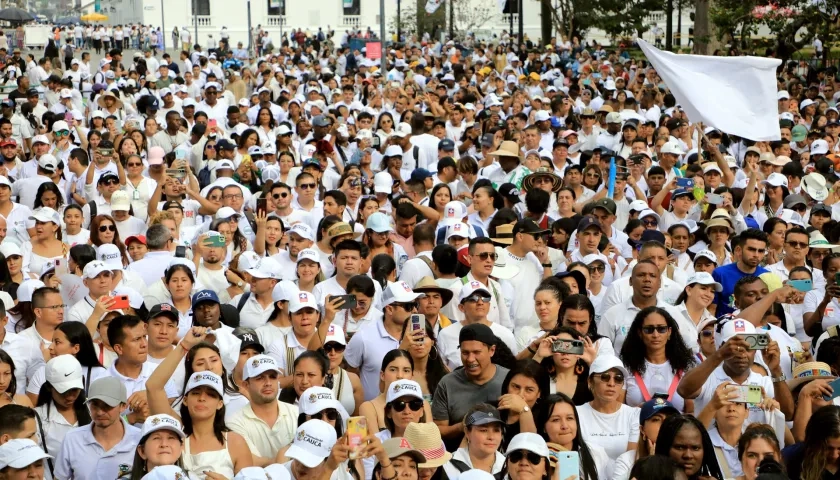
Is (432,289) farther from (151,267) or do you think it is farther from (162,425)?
(162,425)

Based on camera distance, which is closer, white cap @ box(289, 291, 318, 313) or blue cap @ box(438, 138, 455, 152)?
white cap @ box(289, 291, 318, 313)

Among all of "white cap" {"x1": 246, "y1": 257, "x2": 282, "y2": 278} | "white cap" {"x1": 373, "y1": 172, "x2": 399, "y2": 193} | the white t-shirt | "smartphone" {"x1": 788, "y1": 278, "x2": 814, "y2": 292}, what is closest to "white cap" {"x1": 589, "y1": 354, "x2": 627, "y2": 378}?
the white t-shirt

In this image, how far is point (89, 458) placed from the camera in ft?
22.9

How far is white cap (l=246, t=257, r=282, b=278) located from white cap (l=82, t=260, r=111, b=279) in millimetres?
984

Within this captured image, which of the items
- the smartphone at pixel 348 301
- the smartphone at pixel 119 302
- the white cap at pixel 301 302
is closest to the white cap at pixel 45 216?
the smartphone at pixel 119 302

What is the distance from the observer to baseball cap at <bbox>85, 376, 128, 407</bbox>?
699cm

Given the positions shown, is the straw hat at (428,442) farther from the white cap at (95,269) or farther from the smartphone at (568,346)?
the white cap at (95,269)

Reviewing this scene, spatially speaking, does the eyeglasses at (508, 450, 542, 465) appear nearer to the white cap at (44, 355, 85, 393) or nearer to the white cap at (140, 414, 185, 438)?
the white cap at (140, 414, 185, 438)

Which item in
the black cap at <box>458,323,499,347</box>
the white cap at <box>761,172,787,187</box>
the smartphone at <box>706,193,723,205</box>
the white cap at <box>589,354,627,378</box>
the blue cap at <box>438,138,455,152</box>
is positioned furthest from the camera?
the blue cap at <box>438,138,455,152</box>

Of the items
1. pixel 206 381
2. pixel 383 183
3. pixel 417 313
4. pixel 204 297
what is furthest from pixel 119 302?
pixel 383 183

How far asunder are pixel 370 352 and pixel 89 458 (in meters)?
2.03

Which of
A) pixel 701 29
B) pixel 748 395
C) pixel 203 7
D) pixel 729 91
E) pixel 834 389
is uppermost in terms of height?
pixel 729 91

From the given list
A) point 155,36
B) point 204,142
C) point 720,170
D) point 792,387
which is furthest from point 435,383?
point 155,36

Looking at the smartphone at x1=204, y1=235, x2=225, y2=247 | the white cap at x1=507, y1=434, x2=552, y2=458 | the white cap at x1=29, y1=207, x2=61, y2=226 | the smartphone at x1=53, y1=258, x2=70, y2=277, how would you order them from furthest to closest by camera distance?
the white cap at x1=29, y1=207, x2=61, y2=226
the smartphone at x1=53, y1=258, x2=70, y2=277
the smartphone at x1=204, y1=235, x2=225, y2=247
the white cap at x1=507, y1=434, x2=552, y2=458
